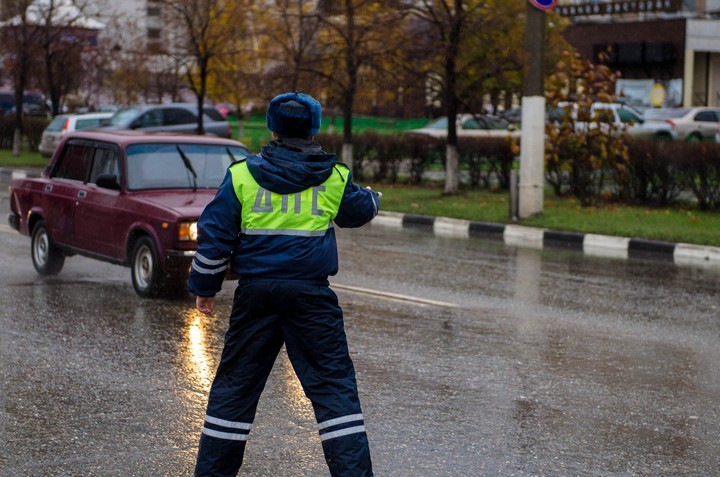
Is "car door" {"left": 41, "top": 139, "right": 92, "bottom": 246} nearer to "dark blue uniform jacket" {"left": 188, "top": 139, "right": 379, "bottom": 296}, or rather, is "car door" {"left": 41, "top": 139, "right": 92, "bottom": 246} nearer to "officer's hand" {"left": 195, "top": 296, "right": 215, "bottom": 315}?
"officer's hand" {"left": 195, "top": 296, "right": 215, "bottom": 315}

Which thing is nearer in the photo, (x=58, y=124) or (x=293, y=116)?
(x=293, y=116)

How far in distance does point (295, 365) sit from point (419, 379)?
2.89 meters

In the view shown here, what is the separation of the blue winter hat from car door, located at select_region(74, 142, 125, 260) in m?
6.38

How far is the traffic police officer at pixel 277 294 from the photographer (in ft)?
15.1

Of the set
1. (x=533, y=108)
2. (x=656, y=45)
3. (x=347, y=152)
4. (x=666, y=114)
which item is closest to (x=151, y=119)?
(x=347, y=152)

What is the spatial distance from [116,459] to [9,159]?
1165 inches

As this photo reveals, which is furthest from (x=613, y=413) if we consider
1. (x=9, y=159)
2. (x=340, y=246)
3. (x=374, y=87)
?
(x=9, y=159)

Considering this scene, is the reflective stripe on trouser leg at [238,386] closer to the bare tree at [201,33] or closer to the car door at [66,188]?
the car door at [66,188]

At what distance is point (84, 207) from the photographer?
11.5 metres

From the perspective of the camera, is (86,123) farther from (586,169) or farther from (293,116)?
(293,116)

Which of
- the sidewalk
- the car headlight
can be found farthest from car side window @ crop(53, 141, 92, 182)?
the sidewalk

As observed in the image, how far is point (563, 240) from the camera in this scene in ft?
55.2

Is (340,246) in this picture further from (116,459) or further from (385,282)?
(116,459)

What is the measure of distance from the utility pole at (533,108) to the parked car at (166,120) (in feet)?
48.2
